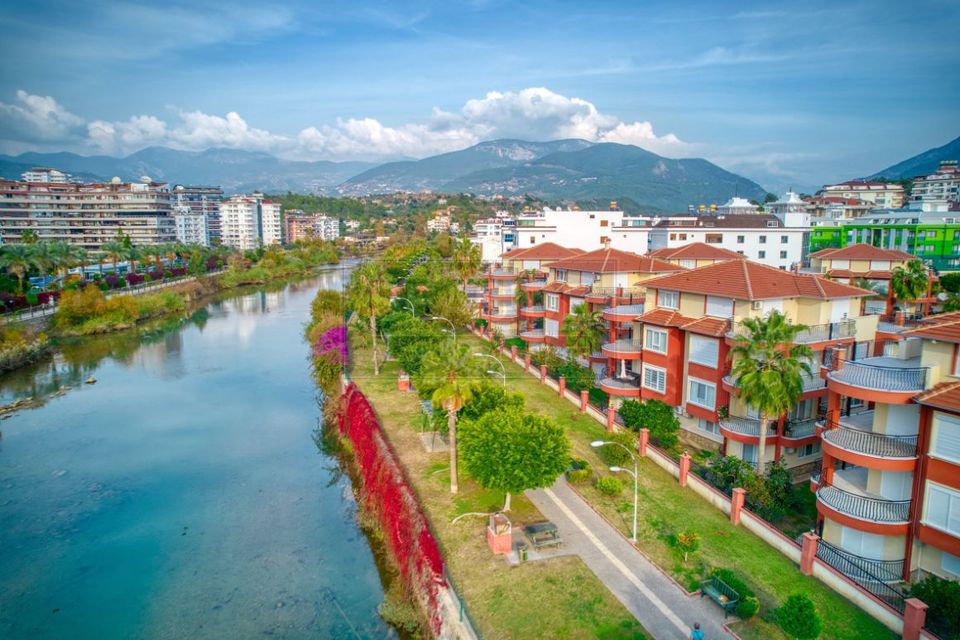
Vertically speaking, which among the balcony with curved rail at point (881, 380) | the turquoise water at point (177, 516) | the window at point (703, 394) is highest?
the balcony with curved rail at point (881, 380)

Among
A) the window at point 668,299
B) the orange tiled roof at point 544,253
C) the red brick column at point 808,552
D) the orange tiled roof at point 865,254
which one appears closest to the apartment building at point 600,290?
the window at point 668,299

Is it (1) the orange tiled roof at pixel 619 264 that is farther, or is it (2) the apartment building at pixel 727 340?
(1) the orange tiled roof at pixel 619 264

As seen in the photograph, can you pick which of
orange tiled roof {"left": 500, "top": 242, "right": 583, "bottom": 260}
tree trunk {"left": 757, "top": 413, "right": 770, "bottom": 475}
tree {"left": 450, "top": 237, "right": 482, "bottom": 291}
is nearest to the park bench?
tree trunk {"left": 757, "top": 413, "right": 770, "bottom": 475}

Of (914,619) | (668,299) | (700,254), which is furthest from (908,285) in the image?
(914,619)

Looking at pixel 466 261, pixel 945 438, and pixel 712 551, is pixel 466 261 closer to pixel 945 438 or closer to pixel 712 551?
pixel 712 551

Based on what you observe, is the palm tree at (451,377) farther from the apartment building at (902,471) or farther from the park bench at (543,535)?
the apartment building at (902,471)
